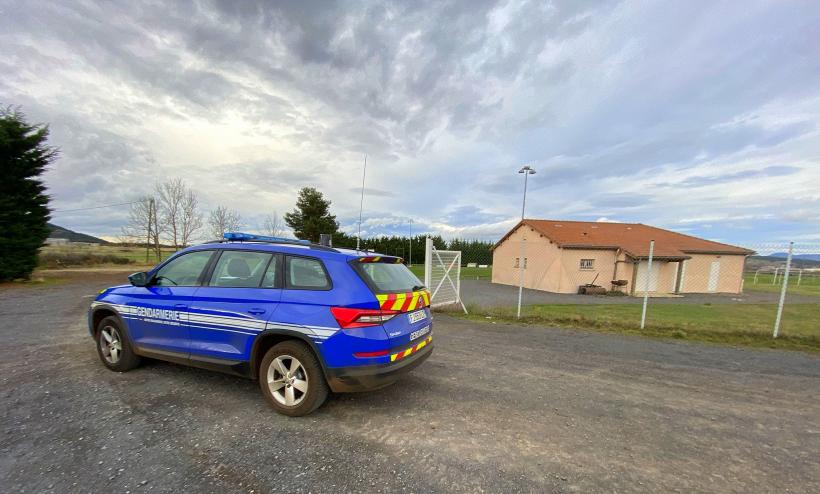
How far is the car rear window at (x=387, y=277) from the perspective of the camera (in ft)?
10.5

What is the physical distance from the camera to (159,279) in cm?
393

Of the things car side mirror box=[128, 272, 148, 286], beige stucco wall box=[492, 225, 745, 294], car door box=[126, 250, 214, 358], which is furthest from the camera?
beige stucco wall box=[492, 225, 745, 294]

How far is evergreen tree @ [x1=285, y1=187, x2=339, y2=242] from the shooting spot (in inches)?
1373

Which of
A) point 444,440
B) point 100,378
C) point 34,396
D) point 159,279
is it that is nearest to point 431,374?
point 444,440

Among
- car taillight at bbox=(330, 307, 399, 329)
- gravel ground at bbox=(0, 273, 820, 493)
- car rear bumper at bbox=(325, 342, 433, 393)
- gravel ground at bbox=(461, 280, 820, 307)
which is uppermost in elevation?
car taillight at bbox=(330, 307, 399, 329)

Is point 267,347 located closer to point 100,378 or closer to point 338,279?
point 338,279

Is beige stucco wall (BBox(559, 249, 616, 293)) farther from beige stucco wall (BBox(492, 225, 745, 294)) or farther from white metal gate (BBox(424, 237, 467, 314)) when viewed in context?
white metal gate (BBox(424, 237, 467, 314))

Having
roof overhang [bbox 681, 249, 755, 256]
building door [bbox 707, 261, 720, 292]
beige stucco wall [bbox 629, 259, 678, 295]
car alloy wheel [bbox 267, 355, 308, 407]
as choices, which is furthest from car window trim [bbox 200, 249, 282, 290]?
building door [bbox 707, 261, 720, 292]

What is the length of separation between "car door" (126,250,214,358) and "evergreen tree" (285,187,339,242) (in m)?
31.4

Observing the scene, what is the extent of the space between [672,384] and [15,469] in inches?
252

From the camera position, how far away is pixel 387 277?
344 centimetres

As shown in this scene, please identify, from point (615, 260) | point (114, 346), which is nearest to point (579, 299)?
point (615, 260)

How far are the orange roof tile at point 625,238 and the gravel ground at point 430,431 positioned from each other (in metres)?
16.2

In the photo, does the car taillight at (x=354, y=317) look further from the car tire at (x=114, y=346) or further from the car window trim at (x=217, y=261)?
the car tire at (x=114, y=346)
